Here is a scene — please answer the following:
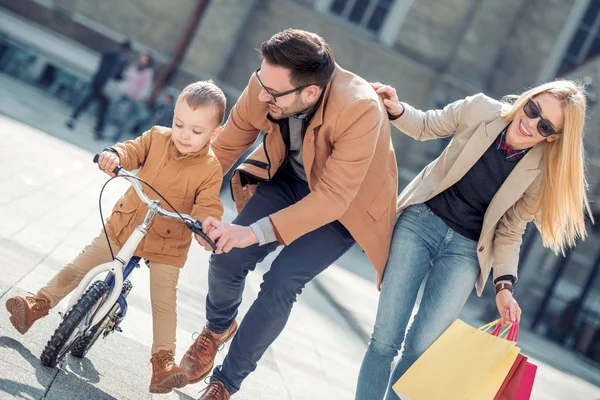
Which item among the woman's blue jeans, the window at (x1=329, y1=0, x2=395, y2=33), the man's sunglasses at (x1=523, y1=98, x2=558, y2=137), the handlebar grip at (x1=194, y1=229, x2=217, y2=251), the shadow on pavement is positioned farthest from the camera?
the window at (x1=329, y1=0, x2=395, y2=33)

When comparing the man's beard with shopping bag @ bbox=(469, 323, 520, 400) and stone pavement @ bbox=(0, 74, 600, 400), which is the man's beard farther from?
shopping bag @ bbox=(469, 323, 520, 400)

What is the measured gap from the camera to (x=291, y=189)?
187 inches

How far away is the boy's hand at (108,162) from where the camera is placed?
13.0 feet

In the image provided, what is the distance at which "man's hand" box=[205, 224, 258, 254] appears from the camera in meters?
3.92

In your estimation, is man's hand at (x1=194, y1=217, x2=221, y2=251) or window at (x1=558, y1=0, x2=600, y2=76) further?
window at (x1=558, y1=0, x2=600, y2=76)

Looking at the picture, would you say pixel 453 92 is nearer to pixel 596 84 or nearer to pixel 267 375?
pixel 596 84

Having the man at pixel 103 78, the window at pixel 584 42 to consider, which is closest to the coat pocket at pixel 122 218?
the man at pixel 103 78

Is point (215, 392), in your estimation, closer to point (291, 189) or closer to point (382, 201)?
point (291, 189)

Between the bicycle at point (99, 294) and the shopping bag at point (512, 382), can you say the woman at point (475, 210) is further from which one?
the bicycle at point (99, 294)

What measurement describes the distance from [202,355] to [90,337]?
2.21ft

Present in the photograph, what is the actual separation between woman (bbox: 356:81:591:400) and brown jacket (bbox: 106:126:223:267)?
1012 millimetres

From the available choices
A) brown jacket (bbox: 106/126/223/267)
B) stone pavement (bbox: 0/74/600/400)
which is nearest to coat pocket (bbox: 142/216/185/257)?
brown jacket (bbox: 106/126/223/267)

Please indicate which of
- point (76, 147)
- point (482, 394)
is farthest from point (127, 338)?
point (76, 147)

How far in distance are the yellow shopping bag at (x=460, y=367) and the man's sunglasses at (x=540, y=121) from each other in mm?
1026
